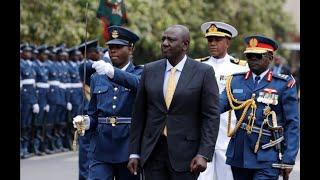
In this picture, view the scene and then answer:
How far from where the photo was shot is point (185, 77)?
8.21 m

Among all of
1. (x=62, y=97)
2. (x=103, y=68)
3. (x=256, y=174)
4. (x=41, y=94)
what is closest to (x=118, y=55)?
(x=103, y=68)

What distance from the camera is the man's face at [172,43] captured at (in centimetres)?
813

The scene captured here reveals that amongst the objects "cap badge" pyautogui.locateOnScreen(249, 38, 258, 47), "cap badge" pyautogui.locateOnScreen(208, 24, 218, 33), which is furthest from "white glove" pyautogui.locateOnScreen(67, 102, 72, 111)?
"cap badge" pyautogui.locateOnScreen(249, 38, 258, 47)

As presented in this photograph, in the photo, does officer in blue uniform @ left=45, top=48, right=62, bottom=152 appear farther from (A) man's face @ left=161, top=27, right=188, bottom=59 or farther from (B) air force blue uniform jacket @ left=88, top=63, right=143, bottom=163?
(A) man's face @ left=161, top=27, right=188, bottom=59

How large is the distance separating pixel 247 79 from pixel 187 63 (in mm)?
1437

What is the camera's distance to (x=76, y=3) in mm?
22578

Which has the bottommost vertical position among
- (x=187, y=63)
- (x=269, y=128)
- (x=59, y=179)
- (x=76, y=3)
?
(x=59, y=179)

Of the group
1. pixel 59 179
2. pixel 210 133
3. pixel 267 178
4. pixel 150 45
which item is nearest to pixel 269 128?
pixel 267 178

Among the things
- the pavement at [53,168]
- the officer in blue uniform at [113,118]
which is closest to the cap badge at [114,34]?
the officer in blue uniform at [113,118]

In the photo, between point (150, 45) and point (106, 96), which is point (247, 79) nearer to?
point (106, 96)

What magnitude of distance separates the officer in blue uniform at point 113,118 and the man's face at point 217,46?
4.85 ft

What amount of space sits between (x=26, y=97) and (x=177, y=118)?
1088 centimetres

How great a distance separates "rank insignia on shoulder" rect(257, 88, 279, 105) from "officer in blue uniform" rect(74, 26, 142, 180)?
1178 mm

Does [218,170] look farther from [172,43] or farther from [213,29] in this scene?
[172,43]
